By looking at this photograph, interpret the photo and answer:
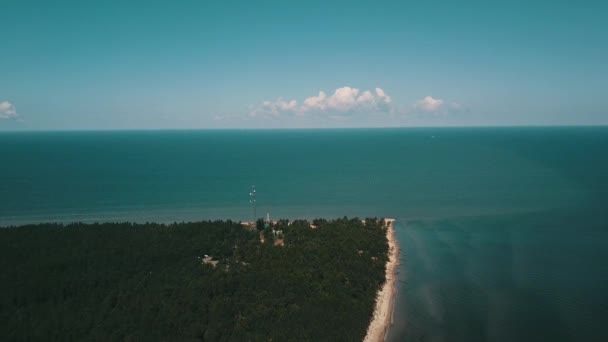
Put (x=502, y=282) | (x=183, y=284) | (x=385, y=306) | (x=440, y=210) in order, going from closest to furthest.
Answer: (x=183, y=284), (x=385, y=306), (x=502, y=282), (x=440, y=210)

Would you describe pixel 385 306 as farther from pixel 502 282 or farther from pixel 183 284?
pixel 183 284

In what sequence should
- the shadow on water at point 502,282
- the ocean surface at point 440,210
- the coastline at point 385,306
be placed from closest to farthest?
the coastline at point 385,306 → the shadow on water at point 502,282 → the ocean surface at point 440,210

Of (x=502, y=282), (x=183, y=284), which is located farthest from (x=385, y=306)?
(x=183, y=284)

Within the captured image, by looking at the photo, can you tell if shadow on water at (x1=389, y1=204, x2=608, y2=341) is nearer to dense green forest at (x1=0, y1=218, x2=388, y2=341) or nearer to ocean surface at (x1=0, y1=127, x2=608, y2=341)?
ocean surface at (x1=0, y1=127, x2=608, y2=341)

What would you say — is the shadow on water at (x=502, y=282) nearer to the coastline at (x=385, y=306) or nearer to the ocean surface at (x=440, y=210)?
the ocean surface at (x=440, y=210)

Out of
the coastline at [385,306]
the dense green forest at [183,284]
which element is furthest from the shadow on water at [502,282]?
the dense green forest at [183,284]

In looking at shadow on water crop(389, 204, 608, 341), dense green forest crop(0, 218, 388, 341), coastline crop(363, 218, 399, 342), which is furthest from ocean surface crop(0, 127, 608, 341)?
dense green forest crop(0, 218, 388, 341)
